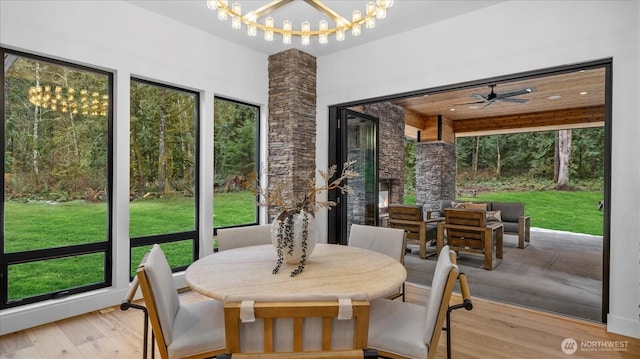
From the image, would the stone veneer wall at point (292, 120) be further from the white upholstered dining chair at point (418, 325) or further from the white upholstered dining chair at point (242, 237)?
the white upholstered dining chair at point (418, 325)

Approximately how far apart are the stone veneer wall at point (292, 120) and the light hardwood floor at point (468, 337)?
7.16ft

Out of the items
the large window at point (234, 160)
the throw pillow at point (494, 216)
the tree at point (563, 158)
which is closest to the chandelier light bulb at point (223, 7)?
the large window at point (234, 160)

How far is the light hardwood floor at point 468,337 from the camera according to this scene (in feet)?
7.54

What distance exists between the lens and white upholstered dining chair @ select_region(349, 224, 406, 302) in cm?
256

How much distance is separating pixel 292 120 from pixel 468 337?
3.01 m

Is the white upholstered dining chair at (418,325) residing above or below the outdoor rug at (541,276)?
above

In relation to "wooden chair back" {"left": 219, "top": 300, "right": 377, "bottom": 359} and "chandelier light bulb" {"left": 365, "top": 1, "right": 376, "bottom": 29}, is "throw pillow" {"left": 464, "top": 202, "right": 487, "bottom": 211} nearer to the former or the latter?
"chandelier light bulb" {"left": 365, "top": 1, "right": 376, "bottom": 29}

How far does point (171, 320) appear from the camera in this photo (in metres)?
1.68

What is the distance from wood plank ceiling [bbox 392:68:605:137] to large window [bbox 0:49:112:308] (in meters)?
3.97

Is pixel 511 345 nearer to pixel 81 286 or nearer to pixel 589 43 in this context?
pixel 589 43

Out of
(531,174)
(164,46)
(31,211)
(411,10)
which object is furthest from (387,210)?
(531,174)

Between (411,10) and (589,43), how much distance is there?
5.03 feet

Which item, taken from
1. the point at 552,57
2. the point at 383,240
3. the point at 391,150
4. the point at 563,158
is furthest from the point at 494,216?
the point at 383,240

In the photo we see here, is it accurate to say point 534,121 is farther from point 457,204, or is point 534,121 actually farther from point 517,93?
point 517,93
